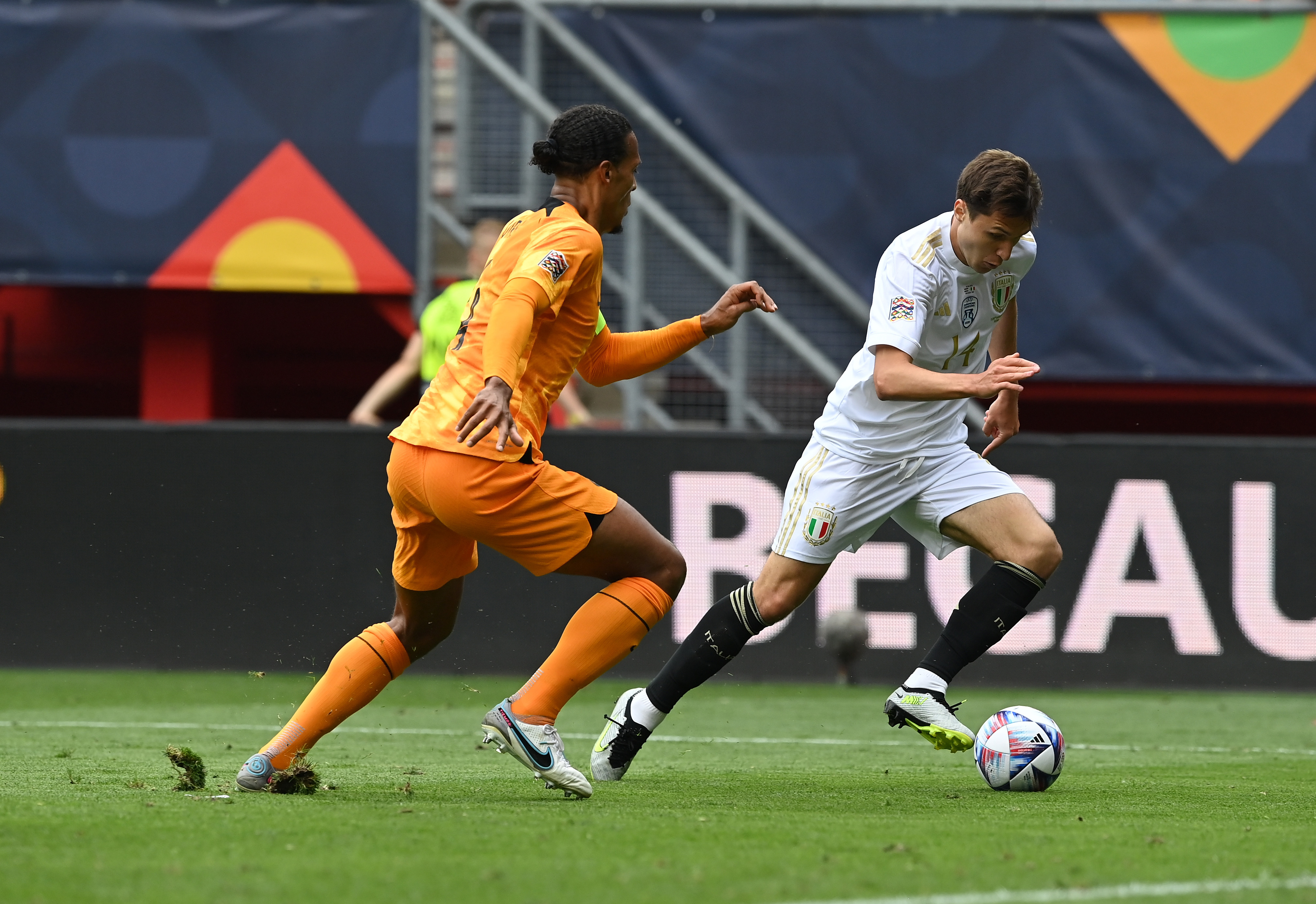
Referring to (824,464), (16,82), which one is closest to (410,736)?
(824,464)

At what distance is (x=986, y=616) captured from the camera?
527cm

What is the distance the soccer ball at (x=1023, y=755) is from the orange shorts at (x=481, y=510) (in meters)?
1.47

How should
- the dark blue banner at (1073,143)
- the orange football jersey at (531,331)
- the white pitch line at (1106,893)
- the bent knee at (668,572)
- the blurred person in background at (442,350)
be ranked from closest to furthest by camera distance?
the white pitch line at (1106,893)
the orange football jersey at (531,331)
the bent knee at (668,572)
the blurred person in background at (442,350)
the dark blue banner at (1073,143)

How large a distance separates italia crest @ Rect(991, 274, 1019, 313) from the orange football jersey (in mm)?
1441

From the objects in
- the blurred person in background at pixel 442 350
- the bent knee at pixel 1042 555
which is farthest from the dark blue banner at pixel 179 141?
the bent knee at pixel 1042 555

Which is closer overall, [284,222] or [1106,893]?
[1106,893]

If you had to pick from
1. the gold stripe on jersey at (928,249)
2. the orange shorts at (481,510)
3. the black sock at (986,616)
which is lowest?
the black sock at (986,616)

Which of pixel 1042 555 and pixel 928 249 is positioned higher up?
pixel 928 249

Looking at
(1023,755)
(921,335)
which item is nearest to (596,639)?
(1023,755)

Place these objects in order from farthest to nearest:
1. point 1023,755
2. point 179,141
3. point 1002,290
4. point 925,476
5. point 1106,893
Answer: point 179,141, point 925,476, point 1002,290, point 1023,755, point 1106,893

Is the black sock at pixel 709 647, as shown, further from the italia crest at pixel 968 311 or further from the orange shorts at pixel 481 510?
the italia crest at pixel 968 311

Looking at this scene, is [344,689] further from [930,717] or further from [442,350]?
[442,350]

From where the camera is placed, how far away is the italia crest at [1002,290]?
539 cm

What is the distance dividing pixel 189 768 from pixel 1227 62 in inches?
383
